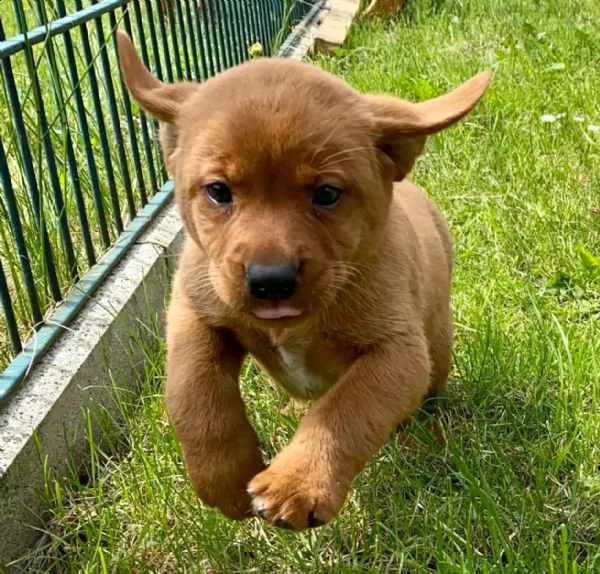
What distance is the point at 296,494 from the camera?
2.09m

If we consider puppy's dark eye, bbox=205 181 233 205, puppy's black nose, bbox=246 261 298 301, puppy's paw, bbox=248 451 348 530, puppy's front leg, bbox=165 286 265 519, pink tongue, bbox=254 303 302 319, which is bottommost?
puppy's front leg, bbox=165 286 265 519

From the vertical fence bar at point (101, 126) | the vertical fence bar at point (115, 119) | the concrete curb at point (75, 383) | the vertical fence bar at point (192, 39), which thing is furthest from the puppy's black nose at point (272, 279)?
the vertical fence bar at point (192, 39)

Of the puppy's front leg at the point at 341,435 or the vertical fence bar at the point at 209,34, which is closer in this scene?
the puppy's front leg at the point at 341,435

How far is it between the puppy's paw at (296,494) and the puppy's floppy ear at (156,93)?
3.17ft

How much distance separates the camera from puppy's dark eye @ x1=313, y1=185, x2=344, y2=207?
2.27 meters

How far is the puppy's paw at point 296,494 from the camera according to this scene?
6.81 feet

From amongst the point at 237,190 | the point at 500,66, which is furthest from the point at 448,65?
the point at 237,190

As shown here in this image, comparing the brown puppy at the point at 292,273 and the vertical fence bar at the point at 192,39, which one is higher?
the brown puppy at the point at 292,273

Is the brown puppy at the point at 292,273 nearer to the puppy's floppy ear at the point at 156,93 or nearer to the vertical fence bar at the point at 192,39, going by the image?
the puppy's floppy ear at the point at 156,93

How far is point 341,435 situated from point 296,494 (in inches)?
8.8

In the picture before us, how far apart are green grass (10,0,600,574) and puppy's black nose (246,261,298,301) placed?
0.83 metres

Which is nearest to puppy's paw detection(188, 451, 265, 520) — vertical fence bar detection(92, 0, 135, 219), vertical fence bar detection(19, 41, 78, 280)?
vertical fence bar detection(19, 41, 78, 280)

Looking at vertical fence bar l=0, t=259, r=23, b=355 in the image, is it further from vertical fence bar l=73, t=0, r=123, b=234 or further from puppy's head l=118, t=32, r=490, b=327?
vertical fence bar l=73, t=0, r=123, b=234

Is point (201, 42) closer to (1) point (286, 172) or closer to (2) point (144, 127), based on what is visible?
(2) point (144, 127)
